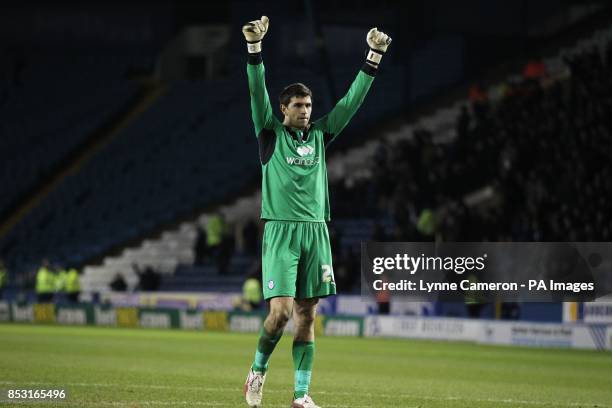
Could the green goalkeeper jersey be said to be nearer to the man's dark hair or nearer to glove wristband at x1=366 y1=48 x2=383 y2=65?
the man's dark hair

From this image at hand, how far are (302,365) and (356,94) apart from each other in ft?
7.18

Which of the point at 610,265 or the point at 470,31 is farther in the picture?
the point at 470,31

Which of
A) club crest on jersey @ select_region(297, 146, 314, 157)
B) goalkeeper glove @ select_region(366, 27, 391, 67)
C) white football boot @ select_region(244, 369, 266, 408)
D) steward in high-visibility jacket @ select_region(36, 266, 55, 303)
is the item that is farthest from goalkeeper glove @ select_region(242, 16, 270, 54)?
steward in high-visibility jacket @ select_region(36, 266, 55, 303)

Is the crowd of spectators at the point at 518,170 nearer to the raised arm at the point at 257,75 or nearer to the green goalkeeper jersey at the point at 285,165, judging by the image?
the green goalkeeper jersey at the point at 285,165

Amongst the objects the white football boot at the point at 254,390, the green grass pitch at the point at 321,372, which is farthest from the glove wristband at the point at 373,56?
the green grass pitch at the point at 321,372

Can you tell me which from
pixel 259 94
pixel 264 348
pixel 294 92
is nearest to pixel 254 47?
pixel 259 94

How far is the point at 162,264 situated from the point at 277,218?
93.8ft

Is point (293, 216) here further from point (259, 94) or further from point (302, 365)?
point (302, 365)

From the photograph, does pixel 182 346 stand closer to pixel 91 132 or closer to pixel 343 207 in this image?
pixel 343 207

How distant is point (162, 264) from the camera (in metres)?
→ 37.6

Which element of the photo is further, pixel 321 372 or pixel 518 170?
pixel 518 170

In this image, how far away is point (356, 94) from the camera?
385 inches

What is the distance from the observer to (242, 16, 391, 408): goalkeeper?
9266 mm

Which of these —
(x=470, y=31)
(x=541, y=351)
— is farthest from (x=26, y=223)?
(x=541, y=351)
